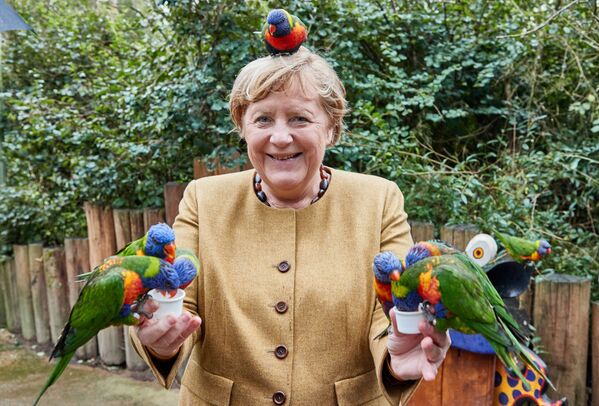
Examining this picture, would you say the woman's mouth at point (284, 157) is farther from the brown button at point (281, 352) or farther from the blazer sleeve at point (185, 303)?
the brown button at point (281, 352)

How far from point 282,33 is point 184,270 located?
2.46 ft

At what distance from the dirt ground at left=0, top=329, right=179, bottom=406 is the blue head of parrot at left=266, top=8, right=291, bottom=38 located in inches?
121

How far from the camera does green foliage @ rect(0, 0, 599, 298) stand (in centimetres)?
329

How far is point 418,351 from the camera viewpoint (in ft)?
4.83

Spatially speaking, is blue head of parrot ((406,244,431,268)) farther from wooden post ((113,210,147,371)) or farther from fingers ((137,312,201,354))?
wooden post ((113,210,147,371))

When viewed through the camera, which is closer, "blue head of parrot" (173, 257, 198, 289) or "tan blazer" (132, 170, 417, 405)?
"blue head of parrot" (173, 257, 198, 289)

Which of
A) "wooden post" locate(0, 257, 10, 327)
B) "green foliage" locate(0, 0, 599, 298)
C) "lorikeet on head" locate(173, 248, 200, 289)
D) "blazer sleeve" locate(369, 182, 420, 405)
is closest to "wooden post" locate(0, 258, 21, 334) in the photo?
"wooden post" locate(0, 257, 10, 327)

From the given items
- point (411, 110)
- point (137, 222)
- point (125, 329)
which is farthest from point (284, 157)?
point (125, 329)

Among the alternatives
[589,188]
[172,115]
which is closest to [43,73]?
[172,115]

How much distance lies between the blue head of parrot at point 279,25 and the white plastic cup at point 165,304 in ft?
2.67

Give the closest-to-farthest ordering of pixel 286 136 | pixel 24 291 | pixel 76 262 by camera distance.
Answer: pixel 286 136 → pixel 76 262 → pixel 24 291

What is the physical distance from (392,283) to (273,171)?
20.6 inches

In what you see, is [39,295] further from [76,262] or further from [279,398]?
[279,398]

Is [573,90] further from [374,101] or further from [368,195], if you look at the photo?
[368,195]
